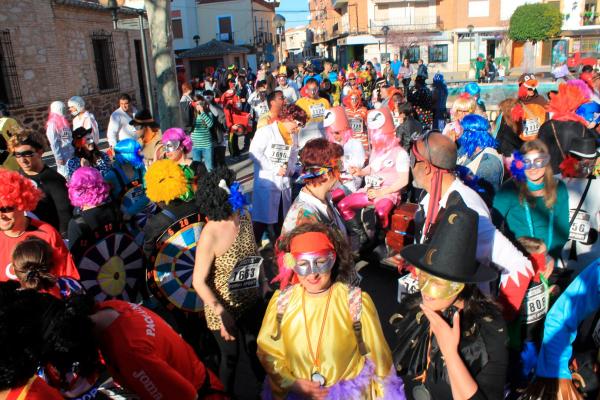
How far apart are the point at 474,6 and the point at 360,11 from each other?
11368 millimetres

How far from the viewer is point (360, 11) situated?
50.4 metres

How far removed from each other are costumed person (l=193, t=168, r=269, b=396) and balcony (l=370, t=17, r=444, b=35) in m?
48.7

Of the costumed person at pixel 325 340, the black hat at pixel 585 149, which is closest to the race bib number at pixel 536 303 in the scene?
the costumed person at pixel 325 340

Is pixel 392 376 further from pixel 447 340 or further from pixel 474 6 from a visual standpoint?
pixel 474 6

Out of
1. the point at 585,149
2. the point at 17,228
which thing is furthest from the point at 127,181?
the point at 585,149

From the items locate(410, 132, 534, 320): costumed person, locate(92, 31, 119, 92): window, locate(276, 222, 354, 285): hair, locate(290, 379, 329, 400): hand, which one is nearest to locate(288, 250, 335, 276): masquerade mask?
locate(276, 222, 354, 285): hair

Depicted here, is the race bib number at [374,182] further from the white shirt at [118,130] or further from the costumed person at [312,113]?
the white shirt at [118,130]

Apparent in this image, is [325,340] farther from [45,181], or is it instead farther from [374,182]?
[45,181]

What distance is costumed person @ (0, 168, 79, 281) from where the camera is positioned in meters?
3.17

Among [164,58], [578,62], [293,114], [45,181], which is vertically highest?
[164,58]

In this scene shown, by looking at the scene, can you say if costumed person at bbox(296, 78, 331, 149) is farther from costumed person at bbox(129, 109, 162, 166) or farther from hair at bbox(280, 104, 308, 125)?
costumed person at bbox(129, 109, 162, 166)

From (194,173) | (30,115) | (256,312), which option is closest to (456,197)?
(256,312)

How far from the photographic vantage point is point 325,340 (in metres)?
2.45

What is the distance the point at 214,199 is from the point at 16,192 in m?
1.41
